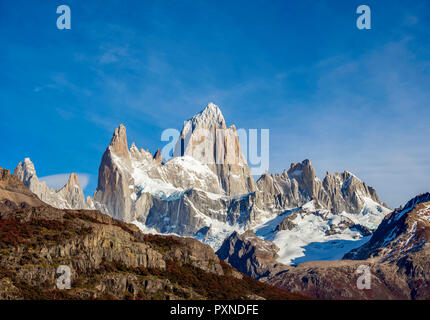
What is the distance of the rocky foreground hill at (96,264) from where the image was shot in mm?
118688

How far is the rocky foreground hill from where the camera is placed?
119 m

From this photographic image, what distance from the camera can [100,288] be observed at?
122812 millimetres

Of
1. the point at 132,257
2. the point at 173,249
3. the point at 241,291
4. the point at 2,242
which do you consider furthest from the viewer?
the point at 173,249

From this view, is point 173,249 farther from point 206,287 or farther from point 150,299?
point 150,299

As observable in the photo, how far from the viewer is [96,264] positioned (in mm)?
130500
